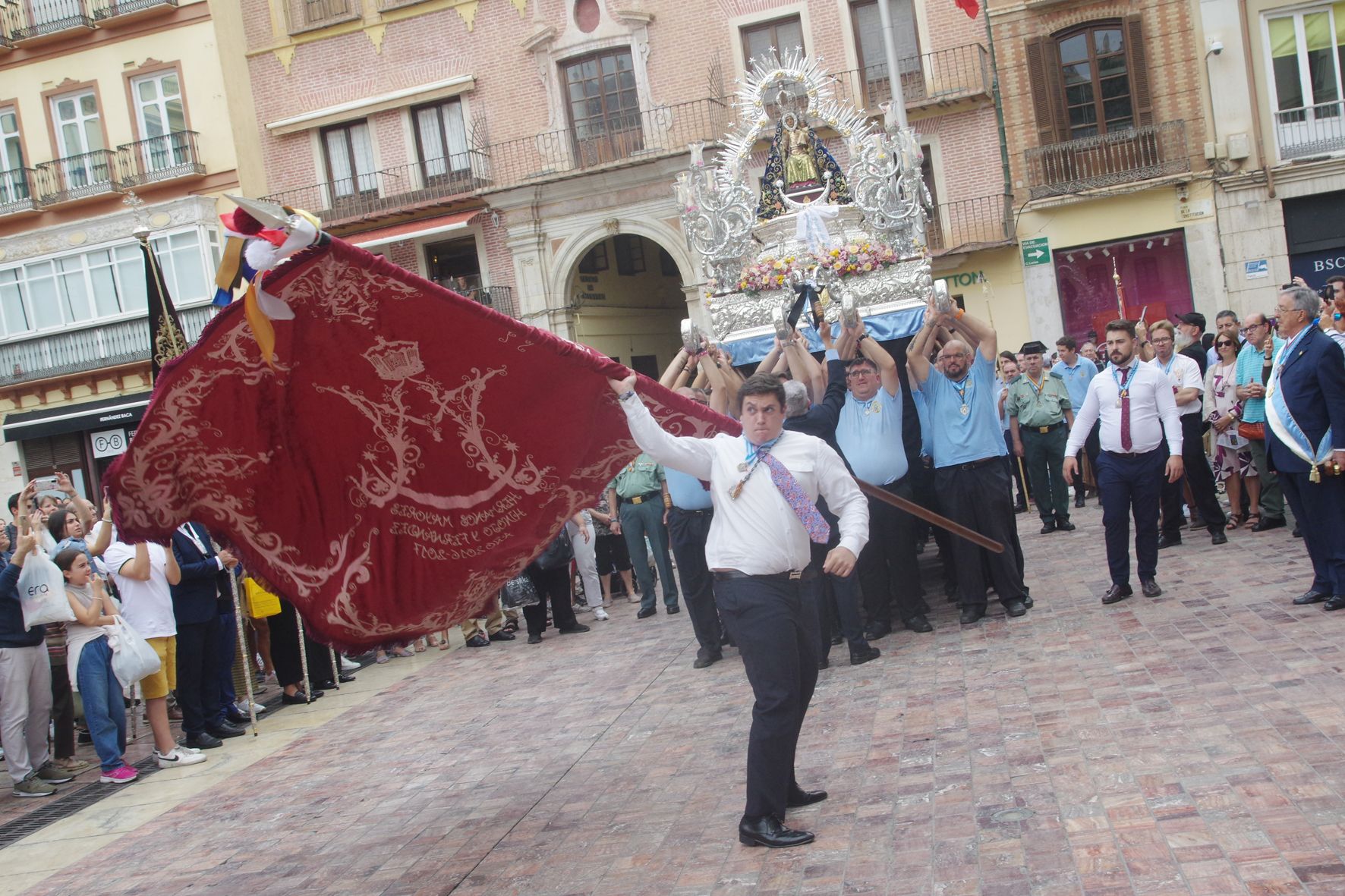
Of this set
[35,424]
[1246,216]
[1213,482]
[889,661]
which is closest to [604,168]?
[1246,216]

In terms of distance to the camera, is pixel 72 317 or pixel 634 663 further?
pixel 72 317

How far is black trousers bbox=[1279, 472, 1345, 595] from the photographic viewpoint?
25.3ft

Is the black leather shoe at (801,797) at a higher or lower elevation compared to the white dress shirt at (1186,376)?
lower

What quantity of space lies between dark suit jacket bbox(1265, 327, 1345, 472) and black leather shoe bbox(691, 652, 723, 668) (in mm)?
4079

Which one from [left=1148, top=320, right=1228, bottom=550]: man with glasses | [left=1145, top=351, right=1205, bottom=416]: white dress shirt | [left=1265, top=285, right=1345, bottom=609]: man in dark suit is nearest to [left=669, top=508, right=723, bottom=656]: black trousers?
[left=1265, top=285, right=1345, bottom=609]: man in dark suit

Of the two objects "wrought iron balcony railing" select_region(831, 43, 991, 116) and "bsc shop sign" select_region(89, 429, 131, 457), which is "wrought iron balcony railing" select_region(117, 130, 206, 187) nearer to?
"bsc shop sign" select_region(89, 429, 131, 457)

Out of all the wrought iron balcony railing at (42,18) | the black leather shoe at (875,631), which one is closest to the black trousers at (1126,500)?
the black leather shoe at (875,631)

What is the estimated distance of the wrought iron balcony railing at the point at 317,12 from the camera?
2800 cm

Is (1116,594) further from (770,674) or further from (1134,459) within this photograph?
(770,674)

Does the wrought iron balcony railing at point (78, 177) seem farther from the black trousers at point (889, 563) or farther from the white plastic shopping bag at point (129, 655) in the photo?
the black trousers at point (889, 563)

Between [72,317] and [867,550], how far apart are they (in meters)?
25.7

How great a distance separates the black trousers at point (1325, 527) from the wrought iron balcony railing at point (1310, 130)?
55.7ft

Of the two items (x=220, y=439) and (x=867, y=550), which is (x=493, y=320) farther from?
(x=867, y=550)

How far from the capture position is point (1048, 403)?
518 inches
